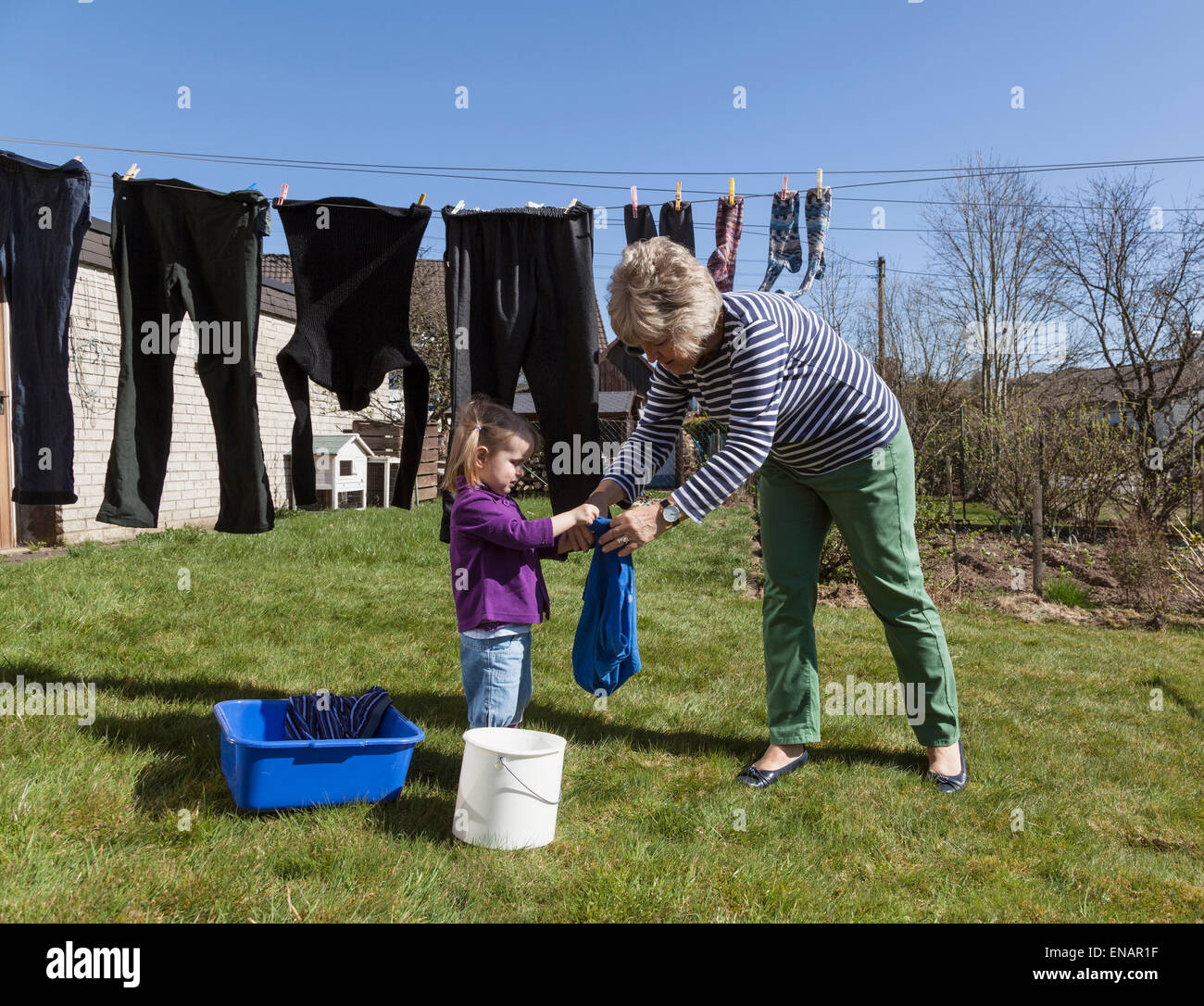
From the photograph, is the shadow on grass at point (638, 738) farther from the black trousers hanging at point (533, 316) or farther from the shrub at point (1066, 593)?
the shrub at point (1066, 593)

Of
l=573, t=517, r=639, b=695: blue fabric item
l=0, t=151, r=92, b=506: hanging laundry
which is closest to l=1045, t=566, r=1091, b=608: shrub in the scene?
l=573, t=517, r=639, b=695: blue fabric item

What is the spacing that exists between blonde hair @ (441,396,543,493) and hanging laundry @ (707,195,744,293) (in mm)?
1526

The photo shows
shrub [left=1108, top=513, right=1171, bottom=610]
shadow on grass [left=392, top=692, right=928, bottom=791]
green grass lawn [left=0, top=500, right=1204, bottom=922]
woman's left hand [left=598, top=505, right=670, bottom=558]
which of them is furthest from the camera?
shrub [left=1108, top=513, right=1171, bottom=610]

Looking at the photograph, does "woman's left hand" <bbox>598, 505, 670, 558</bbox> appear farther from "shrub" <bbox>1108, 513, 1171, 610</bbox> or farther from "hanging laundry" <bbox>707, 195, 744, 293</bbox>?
"shrub" <bbox>1108, 513, 1171, 610</bbox>

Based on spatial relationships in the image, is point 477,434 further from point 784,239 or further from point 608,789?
point 784,239

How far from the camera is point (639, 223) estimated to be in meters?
3.92

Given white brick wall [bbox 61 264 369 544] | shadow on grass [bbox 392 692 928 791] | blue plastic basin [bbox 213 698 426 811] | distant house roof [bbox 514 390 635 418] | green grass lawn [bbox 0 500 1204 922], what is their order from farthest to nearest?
distant house roof [bbox 514 390 635 418] < white brick wall [bbox 61 264 369 544] < shadow on grass [bbox 392 692 928 791] < blue plastic basin [bbox 213 698 426 811] < green grass lawn [bbox 0 500 1204 922]

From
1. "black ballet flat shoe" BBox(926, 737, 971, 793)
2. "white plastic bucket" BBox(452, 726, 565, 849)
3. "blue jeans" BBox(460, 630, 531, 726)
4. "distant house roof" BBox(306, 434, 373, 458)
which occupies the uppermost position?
"distant house roof" BBox(306, 434, 373, 458)

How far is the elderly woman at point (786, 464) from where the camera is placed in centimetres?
245

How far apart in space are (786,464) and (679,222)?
1.56 metres

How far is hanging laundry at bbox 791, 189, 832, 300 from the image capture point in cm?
404

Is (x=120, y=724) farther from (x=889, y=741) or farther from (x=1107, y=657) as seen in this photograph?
(x=1107, y=657)
